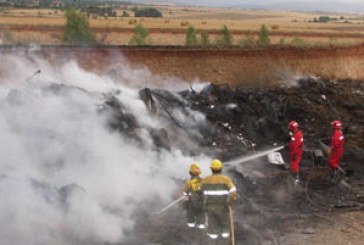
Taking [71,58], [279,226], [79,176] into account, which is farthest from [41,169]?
[71,58]

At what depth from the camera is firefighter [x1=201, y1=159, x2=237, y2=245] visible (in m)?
7.68

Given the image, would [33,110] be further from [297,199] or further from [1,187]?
[297,199]

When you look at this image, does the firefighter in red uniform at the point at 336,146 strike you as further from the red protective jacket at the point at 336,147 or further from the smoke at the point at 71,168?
the smoke at the point at 71,168

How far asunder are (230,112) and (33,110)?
6.25 m

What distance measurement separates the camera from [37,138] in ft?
36.4

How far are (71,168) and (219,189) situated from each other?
401cm

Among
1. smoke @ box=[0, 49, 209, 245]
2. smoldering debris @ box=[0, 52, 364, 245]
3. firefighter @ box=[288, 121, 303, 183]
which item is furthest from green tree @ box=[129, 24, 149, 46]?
firefighter @ box=[288, 121, 303, 183]

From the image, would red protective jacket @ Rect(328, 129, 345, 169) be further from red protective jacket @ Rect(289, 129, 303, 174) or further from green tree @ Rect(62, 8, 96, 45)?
green tree @ Rect(62, 8, 96, 45)

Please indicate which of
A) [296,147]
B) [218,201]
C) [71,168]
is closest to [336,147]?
[296,147]

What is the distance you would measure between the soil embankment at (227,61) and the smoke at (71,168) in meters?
5.59

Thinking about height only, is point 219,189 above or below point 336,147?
above

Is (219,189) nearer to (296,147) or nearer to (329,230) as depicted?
(329,230)

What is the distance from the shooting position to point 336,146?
11.9 m

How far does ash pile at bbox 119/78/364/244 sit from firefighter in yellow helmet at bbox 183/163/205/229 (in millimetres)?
882
